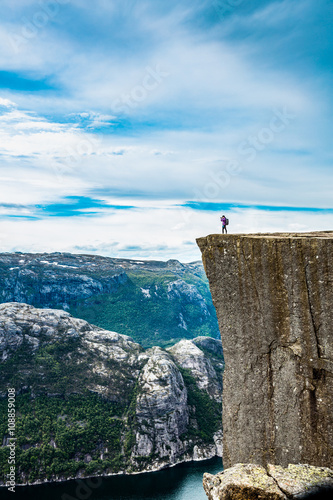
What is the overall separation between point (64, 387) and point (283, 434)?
412 feet

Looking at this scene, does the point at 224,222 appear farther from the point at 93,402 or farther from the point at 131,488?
the point at 93,402

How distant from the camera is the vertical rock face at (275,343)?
1362cm

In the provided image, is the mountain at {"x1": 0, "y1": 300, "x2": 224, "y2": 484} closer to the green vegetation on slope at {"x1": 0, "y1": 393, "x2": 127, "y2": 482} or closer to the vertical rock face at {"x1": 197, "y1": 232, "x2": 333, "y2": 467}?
the green vegetation on slope at {"x1": 0, "y1": 393, "x2": 127, "y2": 482}

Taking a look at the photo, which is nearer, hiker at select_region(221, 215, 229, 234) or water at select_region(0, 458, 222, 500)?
hiker at select_region(221, 215, 229, 234)

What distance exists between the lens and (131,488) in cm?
9644

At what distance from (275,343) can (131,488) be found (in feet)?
338

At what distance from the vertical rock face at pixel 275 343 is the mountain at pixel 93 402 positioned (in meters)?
109

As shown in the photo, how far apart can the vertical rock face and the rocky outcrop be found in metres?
1.99

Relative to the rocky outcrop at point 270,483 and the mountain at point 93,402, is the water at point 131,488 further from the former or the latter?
the rocky outcrop at point 270,483

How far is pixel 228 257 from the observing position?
1564 centimetres

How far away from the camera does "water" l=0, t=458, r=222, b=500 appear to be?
90438mm

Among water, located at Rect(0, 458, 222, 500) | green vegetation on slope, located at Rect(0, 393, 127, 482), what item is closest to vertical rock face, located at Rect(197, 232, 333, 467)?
water, located at Rect(0, 458, 222, 500)

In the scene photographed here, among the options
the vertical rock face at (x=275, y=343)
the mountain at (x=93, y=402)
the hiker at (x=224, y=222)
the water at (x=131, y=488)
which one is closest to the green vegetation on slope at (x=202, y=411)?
the mountain at (x=93, y=402)

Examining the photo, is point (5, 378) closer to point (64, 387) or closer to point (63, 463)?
point (64, 387)
